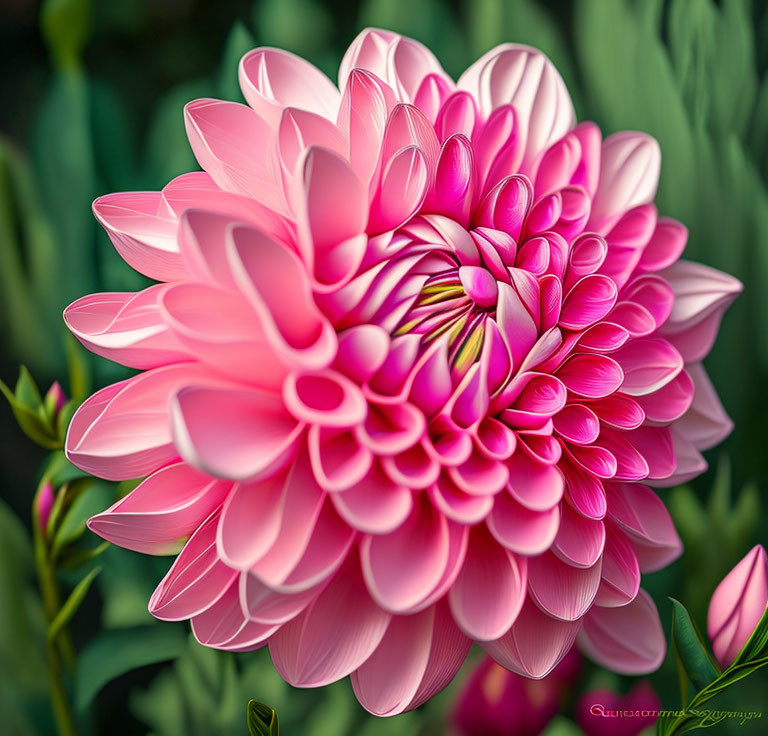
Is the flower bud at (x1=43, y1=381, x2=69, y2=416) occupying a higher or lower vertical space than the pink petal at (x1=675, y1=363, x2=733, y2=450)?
lower

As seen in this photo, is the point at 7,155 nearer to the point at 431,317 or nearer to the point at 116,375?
the point at 116,375

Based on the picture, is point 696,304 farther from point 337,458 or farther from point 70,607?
point 70,607

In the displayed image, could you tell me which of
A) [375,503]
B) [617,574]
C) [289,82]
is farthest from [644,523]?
[289,82]

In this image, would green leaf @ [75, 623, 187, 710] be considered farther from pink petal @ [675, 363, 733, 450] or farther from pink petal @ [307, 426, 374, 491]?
pink petal @ [675, 363, 733, 450]

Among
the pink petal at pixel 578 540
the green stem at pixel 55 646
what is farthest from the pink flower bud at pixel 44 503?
the pink petal at pixel 578 540

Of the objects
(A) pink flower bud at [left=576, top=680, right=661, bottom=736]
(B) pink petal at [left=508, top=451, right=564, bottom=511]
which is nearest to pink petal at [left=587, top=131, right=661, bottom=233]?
(B) pink petal at [left=508, top=451, right=564, bottom=511]
